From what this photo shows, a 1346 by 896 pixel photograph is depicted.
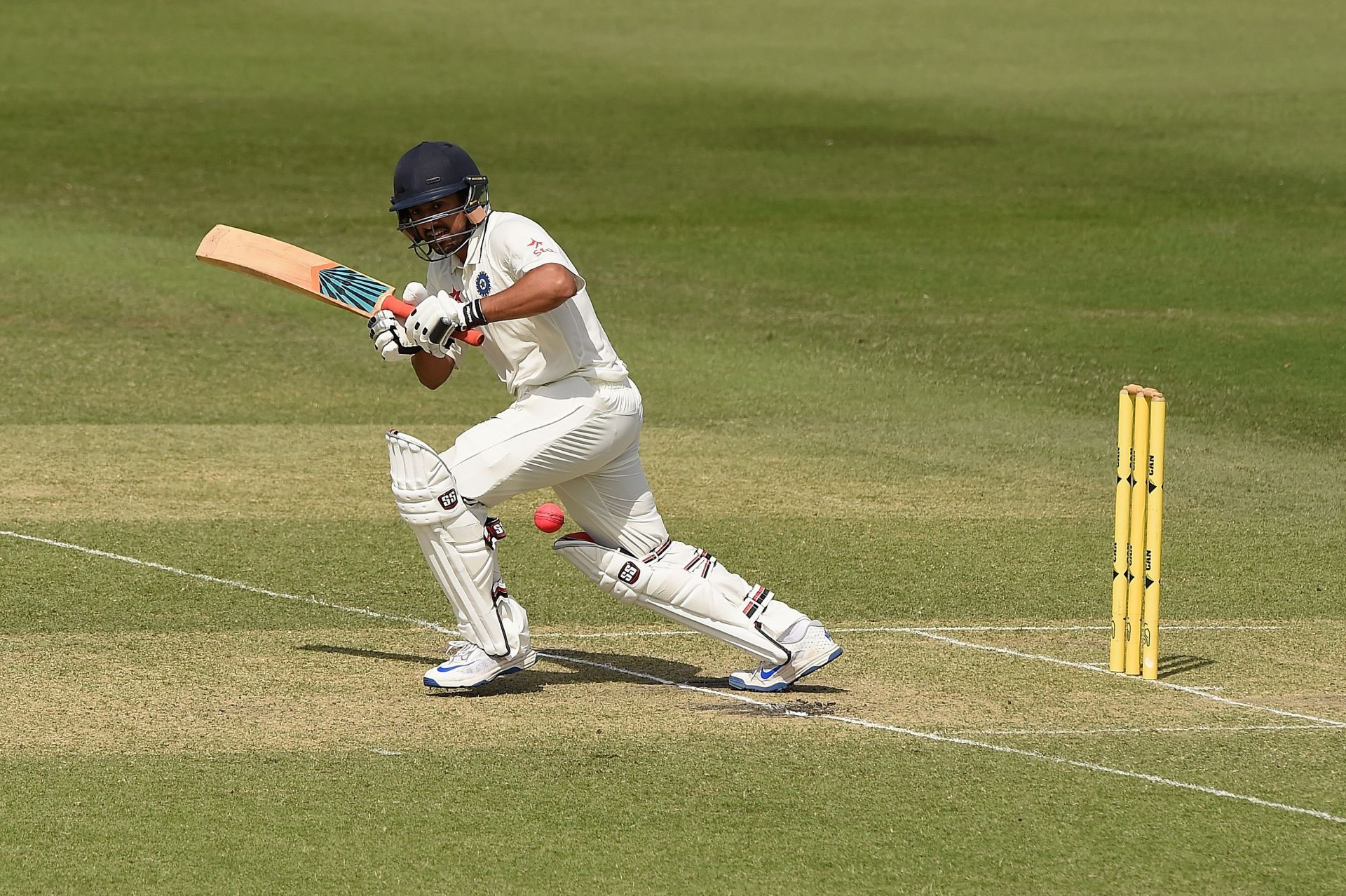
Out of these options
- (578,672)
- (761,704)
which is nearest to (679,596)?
(761,704)

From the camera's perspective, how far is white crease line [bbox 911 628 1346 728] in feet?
19.7

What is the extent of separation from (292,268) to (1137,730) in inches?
132

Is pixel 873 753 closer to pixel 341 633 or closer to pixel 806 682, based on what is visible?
pixel 806 682

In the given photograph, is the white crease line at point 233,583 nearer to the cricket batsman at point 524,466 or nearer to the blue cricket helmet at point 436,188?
the cricket batsman at point 524,466

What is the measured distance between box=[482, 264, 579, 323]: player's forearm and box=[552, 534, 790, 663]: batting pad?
821 millimetres

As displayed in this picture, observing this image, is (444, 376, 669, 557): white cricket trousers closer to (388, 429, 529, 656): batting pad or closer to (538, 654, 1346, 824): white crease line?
(388, 429, 529, 656): batting pad

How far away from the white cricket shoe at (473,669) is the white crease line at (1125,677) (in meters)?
1.75

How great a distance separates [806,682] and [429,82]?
24.7m

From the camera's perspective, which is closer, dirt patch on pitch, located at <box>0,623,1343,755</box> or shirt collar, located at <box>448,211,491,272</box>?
dirt patch on pitch, located at <box>0,623,1343,755</box>

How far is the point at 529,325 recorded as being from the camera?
6.05 m

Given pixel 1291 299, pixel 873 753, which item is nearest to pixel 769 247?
Answer: pixel 1291 299

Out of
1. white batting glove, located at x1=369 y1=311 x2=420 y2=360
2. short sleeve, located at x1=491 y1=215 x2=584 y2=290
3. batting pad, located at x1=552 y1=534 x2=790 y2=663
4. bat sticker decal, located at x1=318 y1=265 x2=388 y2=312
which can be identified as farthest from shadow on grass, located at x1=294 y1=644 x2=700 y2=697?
short sleeve, located at x1=491 y1=215 x2=584 y2=290

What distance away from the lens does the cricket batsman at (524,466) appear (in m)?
5.98

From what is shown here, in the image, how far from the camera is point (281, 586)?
7.70 meters
